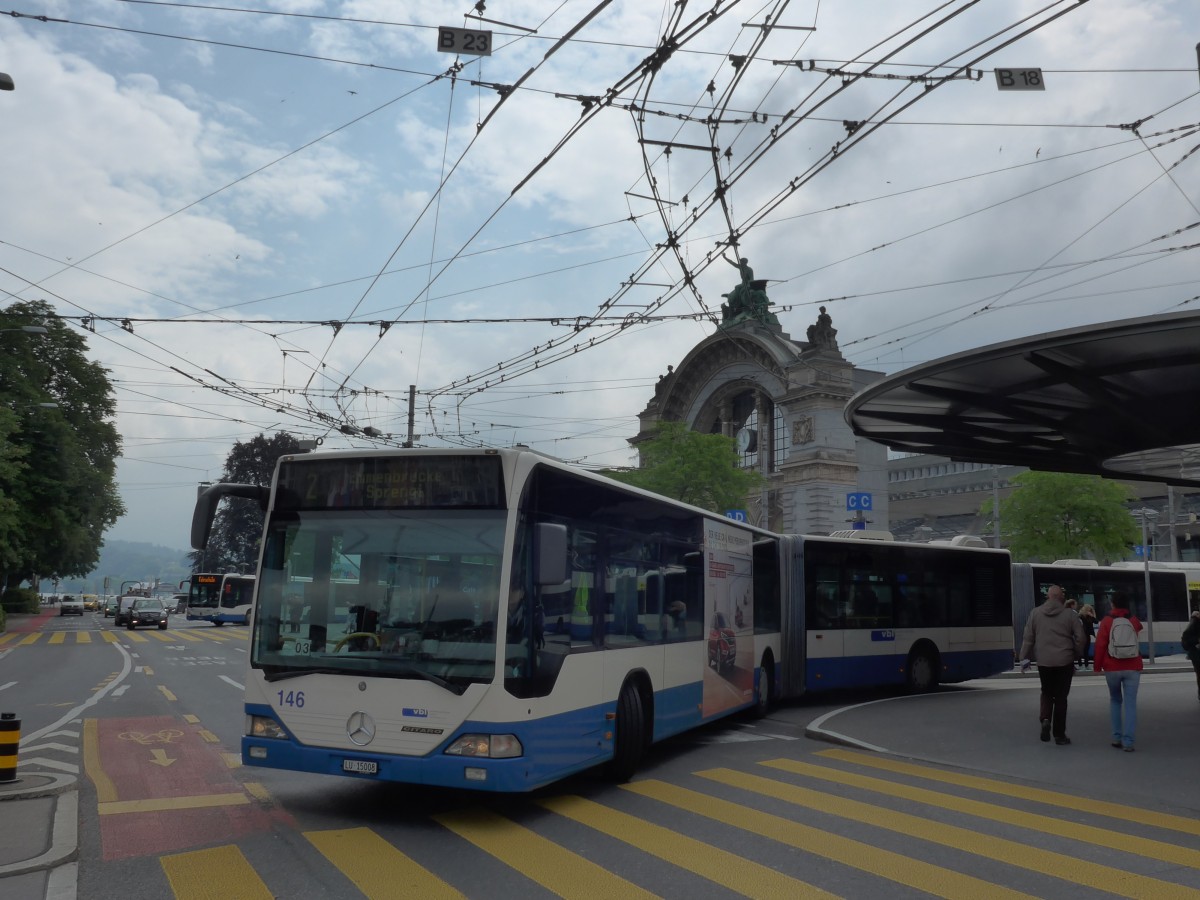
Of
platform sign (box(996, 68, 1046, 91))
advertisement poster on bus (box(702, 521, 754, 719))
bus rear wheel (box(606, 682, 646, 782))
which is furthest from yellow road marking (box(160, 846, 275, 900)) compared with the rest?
platform sign (box(996, 68, 1046, 91))

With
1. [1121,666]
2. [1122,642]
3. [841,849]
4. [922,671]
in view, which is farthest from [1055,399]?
[841,849]

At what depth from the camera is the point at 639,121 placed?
38.0 ft

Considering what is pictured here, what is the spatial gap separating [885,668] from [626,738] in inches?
384

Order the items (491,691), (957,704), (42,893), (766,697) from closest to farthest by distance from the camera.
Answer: (42,893) < (491,691) < (766,697) < (957,704)

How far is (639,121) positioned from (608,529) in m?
4.63

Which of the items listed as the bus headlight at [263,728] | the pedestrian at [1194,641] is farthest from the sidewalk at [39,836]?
the pedestrian at [1194,641]

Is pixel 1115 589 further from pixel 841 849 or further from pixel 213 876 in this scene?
pixel 213 876

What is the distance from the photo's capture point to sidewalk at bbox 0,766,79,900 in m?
6.23

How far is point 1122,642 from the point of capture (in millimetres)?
11414

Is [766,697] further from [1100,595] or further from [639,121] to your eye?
[1100,595]

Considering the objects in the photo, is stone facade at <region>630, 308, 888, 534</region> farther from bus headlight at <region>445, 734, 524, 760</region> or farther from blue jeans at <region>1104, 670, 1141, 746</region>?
bus headlight at <region>445, 734, 524, 760</region>

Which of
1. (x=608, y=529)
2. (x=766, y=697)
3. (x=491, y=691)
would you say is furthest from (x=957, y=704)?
(x=491, y=691)

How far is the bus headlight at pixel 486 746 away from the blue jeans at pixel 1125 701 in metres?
7.05

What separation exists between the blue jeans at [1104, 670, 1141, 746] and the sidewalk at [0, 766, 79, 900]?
32.5ft
